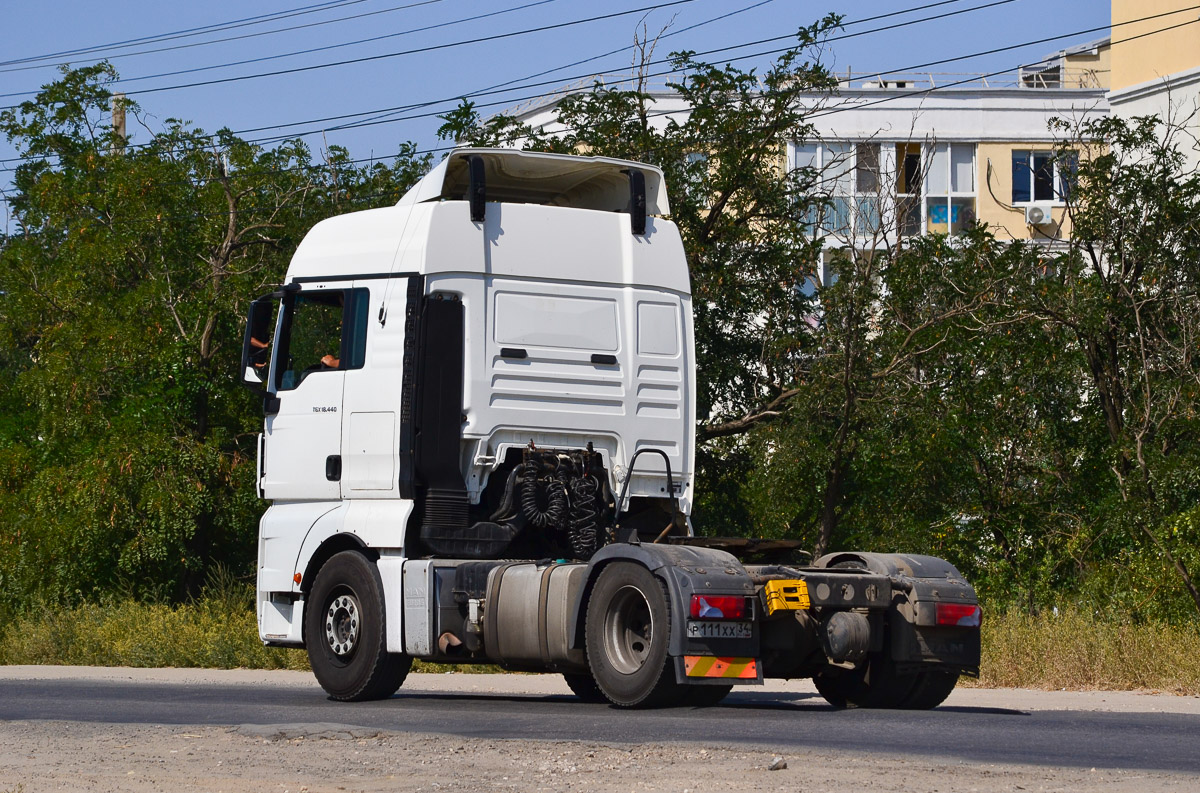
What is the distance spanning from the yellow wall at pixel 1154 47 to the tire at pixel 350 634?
24.7 metres

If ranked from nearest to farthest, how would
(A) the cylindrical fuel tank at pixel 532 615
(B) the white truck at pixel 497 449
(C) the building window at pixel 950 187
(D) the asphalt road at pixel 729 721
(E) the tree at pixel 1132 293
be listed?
1. (D) the asphalt road at pixel 729 721
2. (B) the white truck at pixel 497 449
3. (A) the cylindrical fuel tank at pixel 532 615
4. (E) the tree at pixel 1132 293
5. (C) the building window at pixel 950 187

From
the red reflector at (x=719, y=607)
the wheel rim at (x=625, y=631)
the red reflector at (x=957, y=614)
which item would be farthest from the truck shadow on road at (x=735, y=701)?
the red reflector at (x=719, y=607)

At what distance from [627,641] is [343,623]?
8.97 feet

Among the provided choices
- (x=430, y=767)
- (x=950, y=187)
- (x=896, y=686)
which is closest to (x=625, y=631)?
(x=896, y=686)

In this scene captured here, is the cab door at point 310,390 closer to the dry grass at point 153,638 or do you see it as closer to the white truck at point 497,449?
the white truck at point 497,449

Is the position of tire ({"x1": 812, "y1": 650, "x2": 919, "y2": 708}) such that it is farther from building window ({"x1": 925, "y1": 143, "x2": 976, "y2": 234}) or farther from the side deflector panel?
building window ({"x1": 925, "y1": 143, "x2": 976, "y2": 234})

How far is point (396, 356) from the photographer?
12.8 m

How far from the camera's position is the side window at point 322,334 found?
13.2m

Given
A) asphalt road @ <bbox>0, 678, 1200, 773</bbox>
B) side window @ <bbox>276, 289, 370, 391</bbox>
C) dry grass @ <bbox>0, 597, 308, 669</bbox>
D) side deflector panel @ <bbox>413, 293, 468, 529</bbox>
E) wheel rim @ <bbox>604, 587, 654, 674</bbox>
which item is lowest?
dry grass @ <bbox>0, 597, 308, 669</bbox>

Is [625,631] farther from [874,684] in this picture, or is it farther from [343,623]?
[343,623]

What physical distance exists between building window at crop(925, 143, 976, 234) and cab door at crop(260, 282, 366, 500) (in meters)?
38.2

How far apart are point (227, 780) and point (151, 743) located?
5.62ft

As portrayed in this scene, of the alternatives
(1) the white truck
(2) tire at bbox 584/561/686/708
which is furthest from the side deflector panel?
(2) tire at bbox 584/561/686/708

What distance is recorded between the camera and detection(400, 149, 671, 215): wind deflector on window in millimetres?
13305
